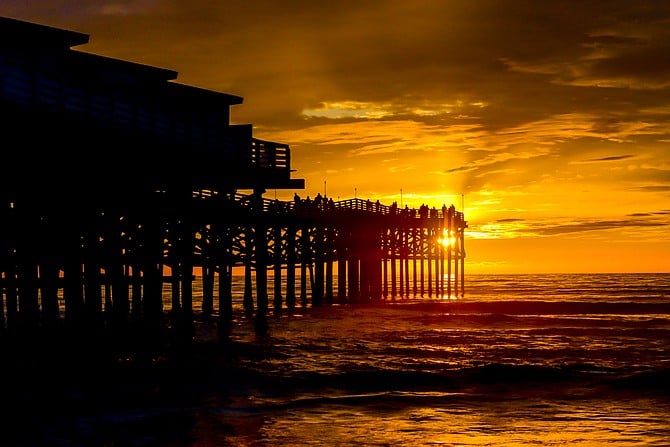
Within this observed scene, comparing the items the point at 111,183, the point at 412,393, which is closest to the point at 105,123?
the point at 111,183

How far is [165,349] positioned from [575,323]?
24437 millimetres

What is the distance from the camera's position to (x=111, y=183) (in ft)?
97.6

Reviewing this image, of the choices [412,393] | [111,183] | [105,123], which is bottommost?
[412,393]

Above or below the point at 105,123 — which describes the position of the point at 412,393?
below

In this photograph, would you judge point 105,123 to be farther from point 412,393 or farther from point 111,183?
point 412,393

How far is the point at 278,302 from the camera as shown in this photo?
155 ft

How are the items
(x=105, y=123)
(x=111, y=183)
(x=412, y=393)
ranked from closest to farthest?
(x=412, y=393) → (x=105, y=123) → (x=111, y=183)

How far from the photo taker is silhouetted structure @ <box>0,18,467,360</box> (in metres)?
25.0

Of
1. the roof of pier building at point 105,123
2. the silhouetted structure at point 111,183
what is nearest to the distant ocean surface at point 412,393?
the silhouetted structure at point 111,183

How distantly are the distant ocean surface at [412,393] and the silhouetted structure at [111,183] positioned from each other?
3882mm

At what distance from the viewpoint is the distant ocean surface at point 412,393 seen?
54.0 feet

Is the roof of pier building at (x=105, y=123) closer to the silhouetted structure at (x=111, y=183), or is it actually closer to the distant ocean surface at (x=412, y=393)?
the silhouetted structure at (x=111, y=183)

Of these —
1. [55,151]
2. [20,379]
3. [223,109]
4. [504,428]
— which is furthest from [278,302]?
[504,428]

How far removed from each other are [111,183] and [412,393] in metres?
13.2
